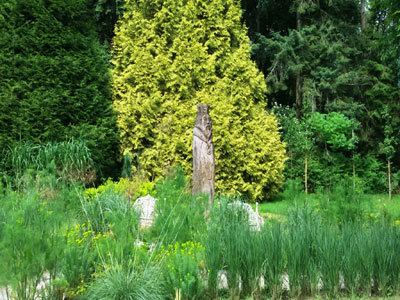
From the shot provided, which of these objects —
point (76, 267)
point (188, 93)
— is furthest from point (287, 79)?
point (76, 267)

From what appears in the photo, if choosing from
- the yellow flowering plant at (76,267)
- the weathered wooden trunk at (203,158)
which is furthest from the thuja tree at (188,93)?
the yellow flowering plant at (76,267)

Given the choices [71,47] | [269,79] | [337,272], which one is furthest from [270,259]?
[269,79]

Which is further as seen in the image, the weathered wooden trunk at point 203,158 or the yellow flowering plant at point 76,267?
the weathered wooden trunk at point 203,158

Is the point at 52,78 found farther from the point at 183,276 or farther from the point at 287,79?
the point at 287,79

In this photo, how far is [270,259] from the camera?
3324mm

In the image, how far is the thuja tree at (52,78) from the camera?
7.74 meters

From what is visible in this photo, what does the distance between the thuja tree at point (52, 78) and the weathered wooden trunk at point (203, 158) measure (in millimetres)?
2801

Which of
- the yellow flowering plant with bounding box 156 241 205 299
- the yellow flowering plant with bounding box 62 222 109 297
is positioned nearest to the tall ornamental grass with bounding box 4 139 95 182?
the yellow flowering plant with bounding box 62 222 109 297

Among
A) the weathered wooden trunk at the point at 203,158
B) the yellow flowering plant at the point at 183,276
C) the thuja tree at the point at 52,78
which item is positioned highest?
the thuja tree at the point at 52,78

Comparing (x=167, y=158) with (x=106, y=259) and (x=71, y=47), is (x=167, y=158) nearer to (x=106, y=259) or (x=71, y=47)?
(x=71, y=47)

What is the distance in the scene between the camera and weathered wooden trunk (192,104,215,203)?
617 cm

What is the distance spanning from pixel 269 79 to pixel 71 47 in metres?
7.71

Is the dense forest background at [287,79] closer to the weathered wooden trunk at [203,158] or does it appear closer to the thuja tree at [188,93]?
the thuja tree at [188,93]

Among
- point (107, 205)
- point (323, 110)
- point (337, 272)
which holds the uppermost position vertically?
point (323, 110)
